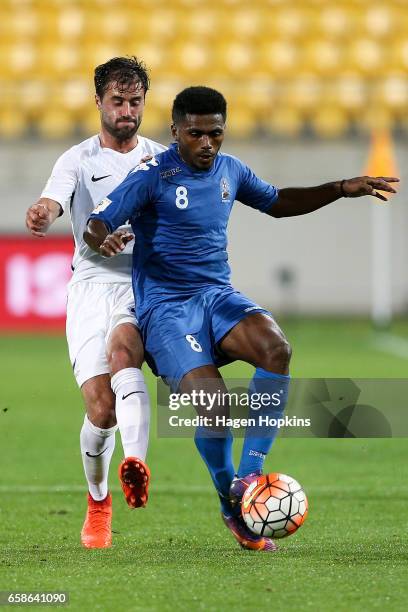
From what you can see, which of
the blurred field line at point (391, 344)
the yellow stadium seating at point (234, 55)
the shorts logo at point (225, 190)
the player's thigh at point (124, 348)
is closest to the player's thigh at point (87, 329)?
the player's thigh at point (124, 348)

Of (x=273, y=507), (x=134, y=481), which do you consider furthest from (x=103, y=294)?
(x=273, y=507)

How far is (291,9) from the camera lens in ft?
66.7

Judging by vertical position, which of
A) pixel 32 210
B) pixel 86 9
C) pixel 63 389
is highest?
pixel 86 9

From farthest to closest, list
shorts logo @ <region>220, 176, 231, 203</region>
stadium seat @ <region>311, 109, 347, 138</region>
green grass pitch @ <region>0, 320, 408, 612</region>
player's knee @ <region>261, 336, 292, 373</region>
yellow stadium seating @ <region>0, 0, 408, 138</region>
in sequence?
yellow stadium seating @ <region>0, 0, 408, 138</region> → stadium seat @ <region>311, 109, 347, 138</region> → shorts logo @ <region>220, 176, 231, 203</region> → player's knee @ <region>261, 336, 292, 373</region> → green grass pitch @ <region>0, 320, 408, 612</region>

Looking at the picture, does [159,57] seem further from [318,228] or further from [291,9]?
[318,228]

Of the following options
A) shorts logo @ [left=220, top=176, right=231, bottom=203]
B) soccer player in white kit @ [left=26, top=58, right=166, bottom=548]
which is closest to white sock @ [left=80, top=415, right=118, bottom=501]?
soccer player in white kit @ [left=26, top=58, right=166, bottom=548]

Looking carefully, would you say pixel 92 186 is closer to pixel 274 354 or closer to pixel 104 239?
pixel 104 239

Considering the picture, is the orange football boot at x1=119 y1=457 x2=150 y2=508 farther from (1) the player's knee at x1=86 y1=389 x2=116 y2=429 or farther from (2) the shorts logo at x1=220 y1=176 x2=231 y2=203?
(2) the shorts logo at x1=220 y1=176 x2=231 y2=203

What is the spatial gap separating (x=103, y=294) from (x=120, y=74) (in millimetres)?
935

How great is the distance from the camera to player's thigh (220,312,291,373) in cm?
487

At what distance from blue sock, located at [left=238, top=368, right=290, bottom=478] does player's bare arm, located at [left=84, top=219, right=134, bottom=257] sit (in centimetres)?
72

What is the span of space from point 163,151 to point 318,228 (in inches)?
549

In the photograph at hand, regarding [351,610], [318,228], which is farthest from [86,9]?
[351,610]

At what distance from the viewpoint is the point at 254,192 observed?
537cm
